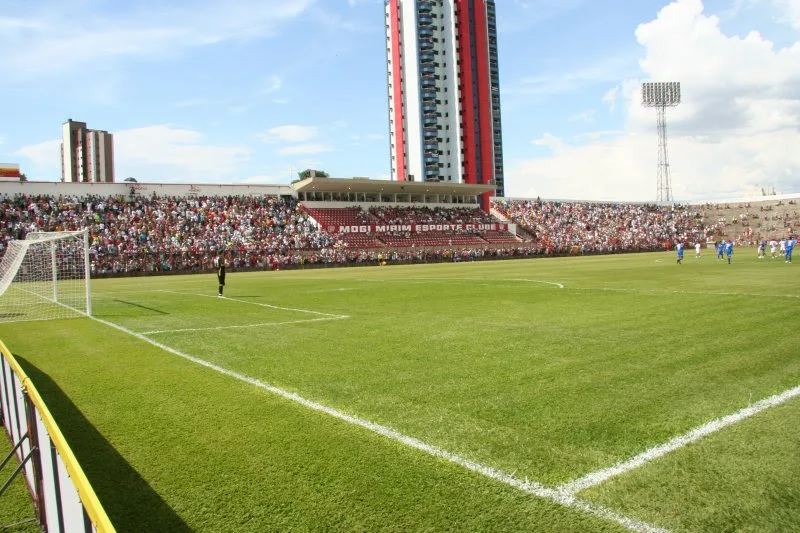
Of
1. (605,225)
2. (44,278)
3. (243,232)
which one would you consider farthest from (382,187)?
(44,278)

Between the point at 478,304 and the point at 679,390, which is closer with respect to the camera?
the point at 679,390

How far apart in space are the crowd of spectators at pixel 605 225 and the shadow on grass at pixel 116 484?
66.1m

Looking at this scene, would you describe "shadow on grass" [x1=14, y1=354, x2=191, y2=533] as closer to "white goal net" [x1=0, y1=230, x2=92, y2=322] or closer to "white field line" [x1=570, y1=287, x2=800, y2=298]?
"white goal net" [x1=0, y1=230, x2=92, y2=322]

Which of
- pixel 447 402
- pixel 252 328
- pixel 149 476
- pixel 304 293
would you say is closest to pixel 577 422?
pixel 447 402

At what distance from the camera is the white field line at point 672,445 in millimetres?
4492

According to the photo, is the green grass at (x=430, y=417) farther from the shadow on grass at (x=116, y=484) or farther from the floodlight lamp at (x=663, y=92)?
the floodlight lamp at (x=663, y=92)

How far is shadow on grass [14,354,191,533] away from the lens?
13.6 feet

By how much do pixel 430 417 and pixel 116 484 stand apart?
3.17m

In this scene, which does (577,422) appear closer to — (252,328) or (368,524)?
(368,524)

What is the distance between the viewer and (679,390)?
6969 mm

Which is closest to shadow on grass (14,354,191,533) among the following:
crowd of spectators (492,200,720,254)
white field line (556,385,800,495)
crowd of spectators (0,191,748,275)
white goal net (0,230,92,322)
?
white field line (556,385,800,495)

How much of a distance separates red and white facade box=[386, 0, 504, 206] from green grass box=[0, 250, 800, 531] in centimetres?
9834

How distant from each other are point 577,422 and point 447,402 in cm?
160

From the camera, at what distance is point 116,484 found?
4.82 metres
